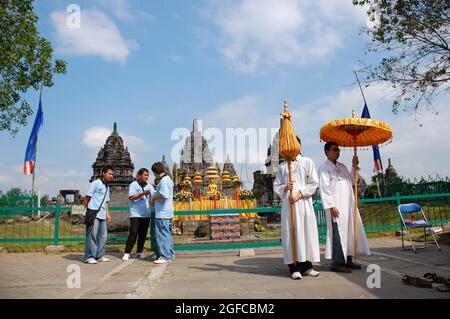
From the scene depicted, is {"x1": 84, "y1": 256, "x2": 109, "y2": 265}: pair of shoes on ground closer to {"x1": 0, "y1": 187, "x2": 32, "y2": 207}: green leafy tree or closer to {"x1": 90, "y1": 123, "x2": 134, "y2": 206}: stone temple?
{"x1": 0, "y1": 187, "x2": 32, "y2": 207}: green leafy tree

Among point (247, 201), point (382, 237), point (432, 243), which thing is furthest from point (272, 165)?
point (432, 243)

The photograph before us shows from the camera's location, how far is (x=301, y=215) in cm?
516

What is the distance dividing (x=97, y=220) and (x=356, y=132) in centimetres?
511

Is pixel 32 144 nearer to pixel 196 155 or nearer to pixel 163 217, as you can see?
pixel 163 217

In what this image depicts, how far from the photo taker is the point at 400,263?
592 cm

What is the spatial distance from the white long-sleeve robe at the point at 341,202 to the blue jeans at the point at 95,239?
14.1ft

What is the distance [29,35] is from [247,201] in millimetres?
10895

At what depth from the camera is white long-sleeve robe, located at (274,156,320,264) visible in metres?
5.04

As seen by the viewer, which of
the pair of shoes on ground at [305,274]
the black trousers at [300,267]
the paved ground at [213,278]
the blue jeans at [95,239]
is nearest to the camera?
the paved ground at [213,278]

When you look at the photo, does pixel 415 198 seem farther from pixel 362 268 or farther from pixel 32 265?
pixel 32 265

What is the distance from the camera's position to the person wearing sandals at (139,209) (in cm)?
730

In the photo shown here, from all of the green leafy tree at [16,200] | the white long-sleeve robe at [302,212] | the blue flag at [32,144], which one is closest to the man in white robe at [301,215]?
the white long-sleeve robe at [302,212]

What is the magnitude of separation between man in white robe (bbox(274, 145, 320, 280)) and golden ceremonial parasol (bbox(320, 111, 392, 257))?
30.3 inches

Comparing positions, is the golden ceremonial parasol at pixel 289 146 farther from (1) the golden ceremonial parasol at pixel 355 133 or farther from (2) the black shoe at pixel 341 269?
(2) the black shoe at pixel 341 269
